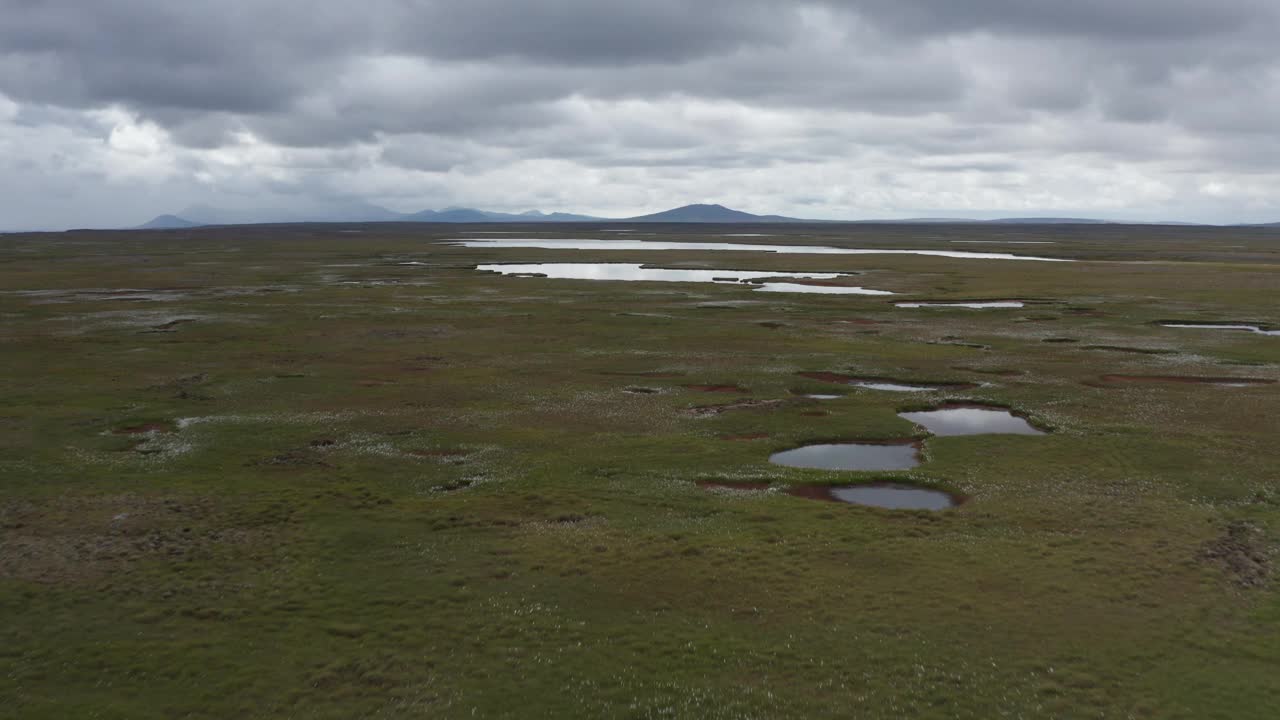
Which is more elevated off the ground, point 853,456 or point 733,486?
point 853,456

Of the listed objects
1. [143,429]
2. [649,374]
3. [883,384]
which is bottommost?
[143,429]

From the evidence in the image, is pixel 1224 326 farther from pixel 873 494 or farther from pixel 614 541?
pixel 614 541

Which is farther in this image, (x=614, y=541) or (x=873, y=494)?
(x=873, y=494)

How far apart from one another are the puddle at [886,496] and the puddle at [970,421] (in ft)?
28.2

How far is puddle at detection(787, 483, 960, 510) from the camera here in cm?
3058

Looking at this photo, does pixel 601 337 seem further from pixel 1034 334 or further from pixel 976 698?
pixel 976 698

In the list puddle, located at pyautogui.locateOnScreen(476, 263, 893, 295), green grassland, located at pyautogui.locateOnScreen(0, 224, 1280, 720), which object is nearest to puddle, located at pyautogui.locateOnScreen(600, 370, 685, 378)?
green grassland, located at pyautogui.locateOnScreen(0, 224, 1280, 720)

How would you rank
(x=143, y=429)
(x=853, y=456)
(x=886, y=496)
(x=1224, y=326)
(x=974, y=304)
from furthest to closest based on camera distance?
1. (x=974, y=304)
2. (x=1224, y=326)
3. (x=143, y=429)
4. (x=853, y=456)
5. (x=886, y=496)

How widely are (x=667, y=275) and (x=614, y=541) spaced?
110975 millimetres

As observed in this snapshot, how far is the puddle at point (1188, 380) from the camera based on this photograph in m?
50.1

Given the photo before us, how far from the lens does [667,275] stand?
13600 centimetres

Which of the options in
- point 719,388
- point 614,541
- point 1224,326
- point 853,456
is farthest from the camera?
point 1224,326

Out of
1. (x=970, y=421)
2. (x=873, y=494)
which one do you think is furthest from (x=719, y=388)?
(x=873, y=494)

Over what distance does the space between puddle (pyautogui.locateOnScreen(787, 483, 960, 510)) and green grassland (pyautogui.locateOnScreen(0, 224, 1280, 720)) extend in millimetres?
877
